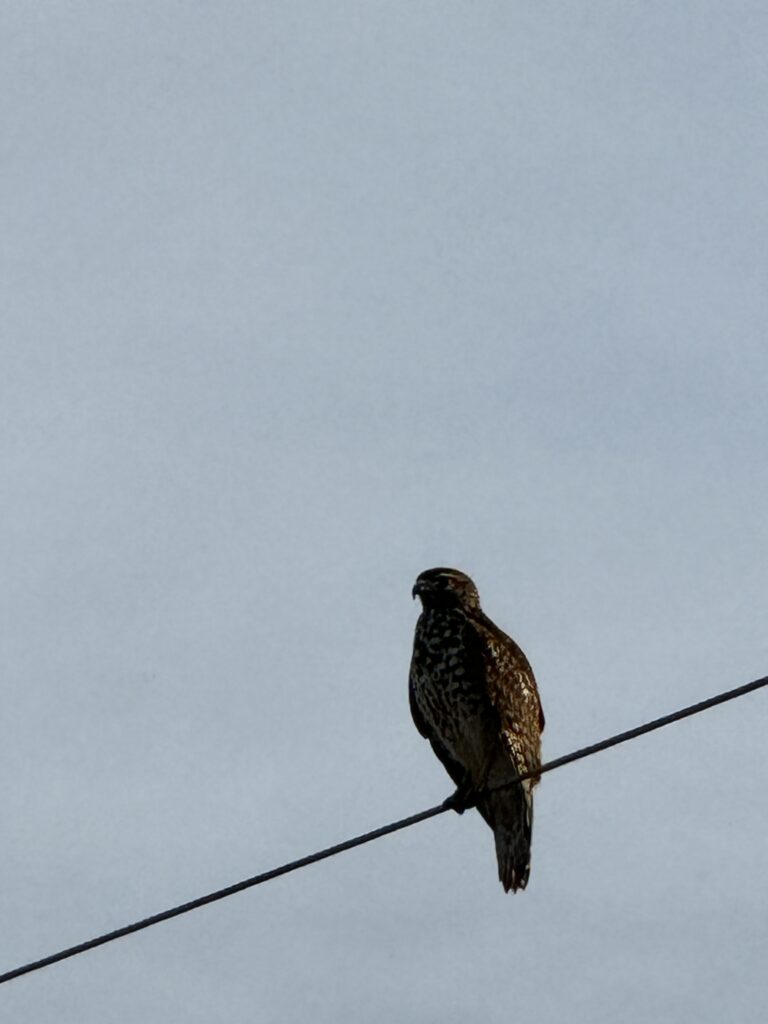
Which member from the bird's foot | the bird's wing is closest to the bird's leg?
the bird's foot

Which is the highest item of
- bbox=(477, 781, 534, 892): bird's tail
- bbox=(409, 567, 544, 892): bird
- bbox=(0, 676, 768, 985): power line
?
bbox=(409, 567, 544, 892): bird

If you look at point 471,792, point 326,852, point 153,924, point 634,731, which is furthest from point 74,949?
point 471,792

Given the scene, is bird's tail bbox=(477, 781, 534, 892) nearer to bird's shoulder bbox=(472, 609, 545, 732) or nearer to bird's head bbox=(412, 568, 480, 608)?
bird's shoulder bbox=(472, 609, 545, 732)

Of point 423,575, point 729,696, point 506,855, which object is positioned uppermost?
point 423,575

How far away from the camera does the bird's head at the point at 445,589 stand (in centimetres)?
1161

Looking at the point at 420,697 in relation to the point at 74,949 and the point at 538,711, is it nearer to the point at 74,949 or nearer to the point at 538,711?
the point at 538,711

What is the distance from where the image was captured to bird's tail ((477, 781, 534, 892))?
11.0m

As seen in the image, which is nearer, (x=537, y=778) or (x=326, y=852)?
(x=326, y=852)

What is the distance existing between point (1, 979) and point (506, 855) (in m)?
3.92

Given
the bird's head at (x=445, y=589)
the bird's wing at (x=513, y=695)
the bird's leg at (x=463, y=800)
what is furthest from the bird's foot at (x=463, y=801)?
the bird's head at (x=445, y=589)

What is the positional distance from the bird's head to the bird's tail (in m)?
1.09

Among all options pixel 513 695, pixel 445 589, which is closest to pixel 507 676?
pixel 513 695

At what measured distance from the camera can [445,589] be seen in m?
11.6

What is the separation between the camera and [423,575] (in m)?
11.7
